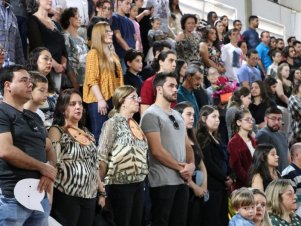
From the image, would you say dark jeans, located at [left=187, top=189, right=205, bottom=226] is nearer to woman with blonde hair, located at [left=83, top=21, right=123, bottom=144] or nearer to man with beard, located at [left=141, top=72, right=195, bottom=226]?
man with beard, located at [left=141, top=72, right=195, bottom=226]

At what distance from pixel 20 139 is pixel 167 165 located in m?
1.83

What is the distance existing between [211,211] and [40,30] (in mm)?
2377

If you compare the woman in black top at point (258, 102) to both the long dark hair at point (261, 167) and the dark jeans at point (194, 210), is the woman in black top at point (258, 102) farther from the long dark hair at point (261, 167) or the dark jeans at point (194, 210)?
the dark jeans at point (194, 210)

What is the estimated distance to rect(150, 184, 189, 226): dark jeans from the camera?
19.4 ft

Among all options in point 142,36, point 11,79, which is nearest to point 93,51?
point 11,79

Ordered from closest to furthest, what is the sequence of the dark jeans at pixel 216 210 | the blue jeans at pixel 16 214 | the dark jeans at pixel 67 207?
the blue jeans at pixel 16 214 < the dark jeans at pixel 67 207 < the dark jeans at pixel 216 210

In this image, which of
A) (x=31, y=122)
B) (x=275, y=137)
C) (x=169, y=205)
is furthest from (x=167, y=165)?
(x=275, y=137)

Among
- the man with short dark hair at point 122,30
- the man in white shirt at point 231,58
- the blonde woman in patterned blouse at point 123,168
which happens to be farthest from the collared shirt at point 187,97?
the man in white shirt at point 231,58

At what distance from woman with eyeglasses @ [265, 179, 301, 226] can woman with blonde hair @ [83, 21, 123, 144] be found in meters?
1.70

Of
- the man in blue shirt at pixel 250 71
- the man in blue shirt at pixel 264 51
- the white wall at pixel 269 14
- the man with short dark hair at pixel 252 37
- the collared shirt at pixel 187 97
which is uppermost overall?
the white wall at pixel 269 14

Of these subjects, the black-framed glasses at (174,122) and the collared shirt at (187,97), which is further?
the collared shirt at (187,97)

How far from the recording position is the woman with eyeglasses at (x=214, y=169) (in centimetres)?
670

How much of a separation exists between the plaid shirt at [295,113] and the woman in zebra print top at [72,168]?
4.97 m

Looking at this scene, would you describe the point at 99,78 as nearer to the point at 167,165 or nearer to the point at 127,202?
the point at 167,165
